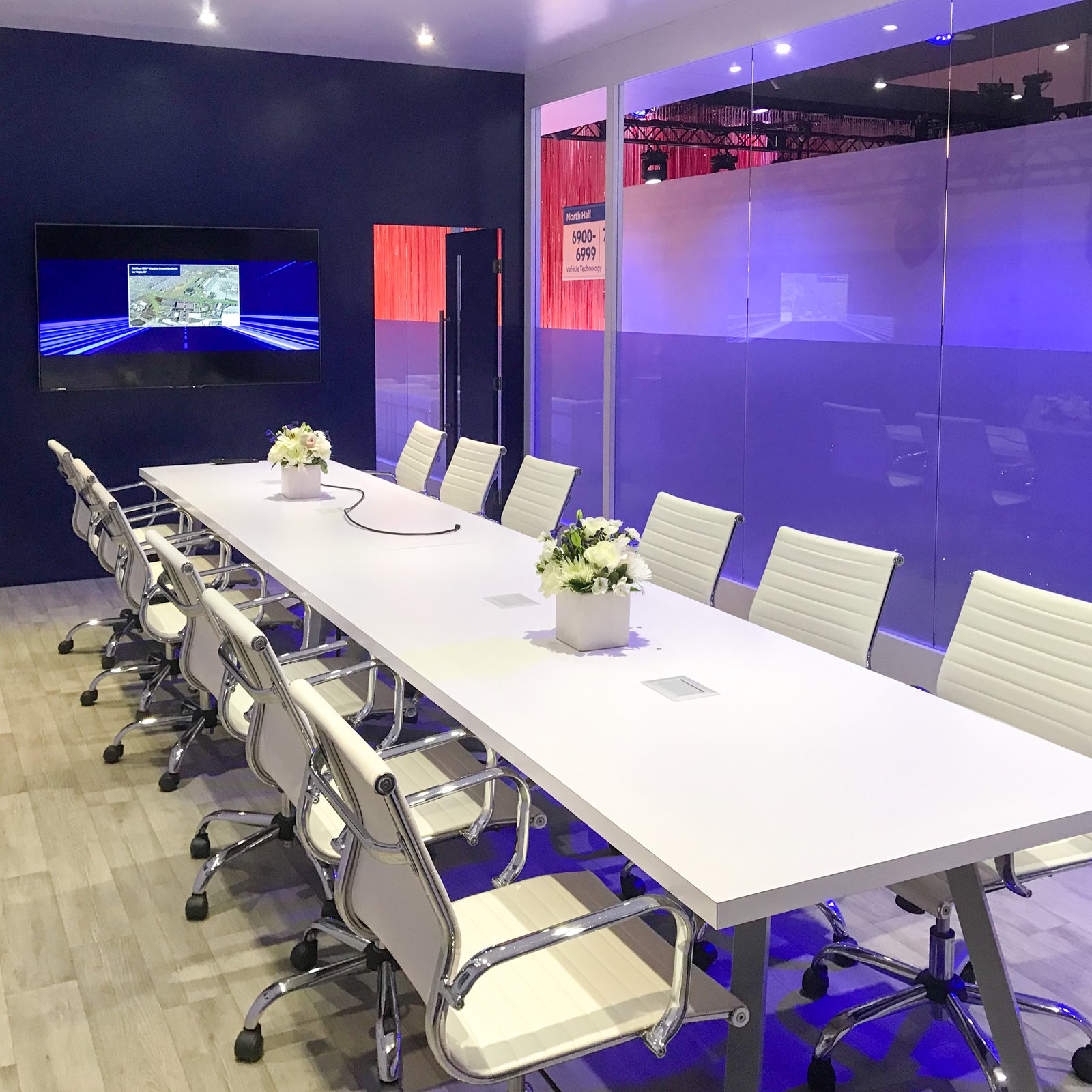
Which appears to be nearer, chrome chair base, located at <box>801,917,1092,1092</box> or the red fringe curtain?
chrome chair base, located at <box>801,917,1092,1092</box>

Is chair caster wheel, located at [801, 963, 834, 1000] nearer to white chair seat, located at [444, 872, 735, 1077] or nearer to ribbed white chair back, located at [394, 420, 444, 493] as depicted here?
white chair seat, located at [444, 872, 735, 1077]

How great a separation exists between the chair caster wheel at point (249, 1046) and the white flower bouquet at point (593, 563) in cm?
128

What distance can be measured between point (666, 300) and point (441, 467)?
3353 millimetres

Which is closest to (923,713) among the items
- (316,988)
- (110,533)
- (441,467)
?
(316,988)

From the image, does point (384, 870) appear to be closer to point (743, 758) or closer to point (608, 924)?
point (608, 924)

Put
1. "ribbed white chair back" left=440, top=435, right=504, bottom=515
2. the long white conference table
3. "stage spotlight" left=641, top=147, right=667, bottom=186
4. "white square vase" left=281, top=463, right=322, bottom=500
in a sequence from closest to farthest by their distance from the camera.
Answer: the long white conference table < "white square vase" left=281, top=463, right=322, bottom=500 < "ribbed white chair back" left=440, top=435, right=504, bottom=515 < "stage spotlight" left=641, top=147, right=667, bottom=186

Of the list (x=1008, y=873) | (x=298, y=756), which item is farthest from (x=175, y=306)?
(x=1008, y=873)

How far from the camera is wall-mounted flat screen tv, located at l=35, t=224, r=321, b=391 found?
7.79 meters

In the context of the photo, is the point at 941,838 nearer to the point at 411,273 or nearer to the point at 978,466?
the point at 978,466

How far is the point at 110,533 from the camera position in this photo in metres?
5.22

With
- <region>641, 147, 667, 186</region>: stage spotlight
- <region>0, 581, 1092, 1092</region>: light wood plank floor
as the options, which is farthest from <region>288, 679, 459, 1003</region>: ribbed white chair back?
<region>641, 147, 667, 186</region>: stage spotlight

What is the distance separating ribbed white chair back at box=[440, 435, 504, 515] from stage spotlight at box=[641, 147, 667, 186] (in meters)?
2.14

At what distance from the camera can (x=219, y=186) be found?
8148mm

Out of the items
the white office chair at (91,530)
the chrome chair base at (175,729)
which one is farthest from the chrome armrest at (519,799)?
the white office chair at (91,530)
